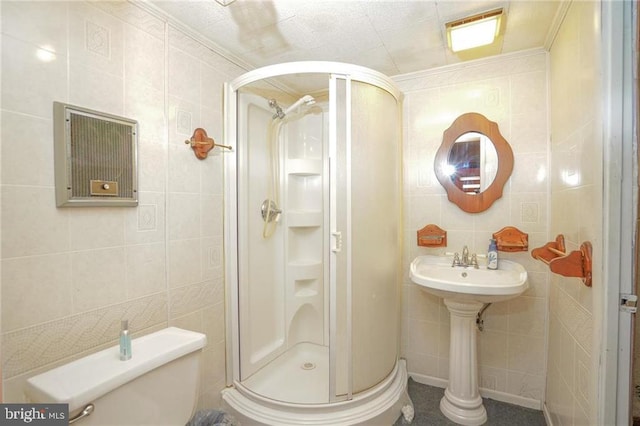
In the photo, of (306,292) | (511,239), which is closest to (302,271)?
(306,292)

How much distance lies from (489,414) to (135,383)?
6.11ft

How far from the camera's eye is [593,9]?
978mm

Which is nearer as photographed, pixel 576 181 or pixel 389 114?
pixel 576 181

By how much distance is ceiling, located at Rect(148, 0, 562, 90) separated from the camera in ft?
4.44

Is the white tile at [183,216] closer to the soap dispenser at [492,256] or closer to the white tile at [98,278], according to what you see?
the white tile at [98,278]

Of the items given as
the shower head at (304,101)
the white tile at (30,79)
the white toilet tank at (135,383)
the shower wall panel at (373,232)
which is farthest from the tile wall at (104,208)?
the shower wall panel at (373,232)

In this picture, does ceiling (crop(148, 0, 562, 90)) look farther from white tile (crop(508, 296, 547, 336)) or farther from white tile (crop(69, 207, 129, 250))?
white tile (crop(508, 296, 547, 336))

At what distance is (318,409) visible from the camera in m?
1.48

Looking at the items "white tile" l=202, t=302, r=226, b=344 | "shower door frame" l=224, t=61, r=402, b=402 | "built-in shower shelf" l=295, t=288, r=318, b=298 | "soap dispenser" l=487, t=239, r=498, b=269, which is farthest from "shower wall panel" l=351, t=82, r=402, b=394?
"white tile" l=202, t=302, r=226, b=344

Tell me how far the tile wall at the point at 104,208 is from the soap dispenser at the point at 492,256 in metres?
1.58

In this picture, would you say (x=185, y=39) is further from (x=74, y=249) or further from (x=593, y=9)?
(x=593, y=9)

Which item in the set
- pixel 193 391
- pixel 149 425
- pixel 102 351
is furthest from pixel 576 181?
pixel 102 351

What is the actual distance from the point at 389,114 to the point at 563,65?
A: 830 mm

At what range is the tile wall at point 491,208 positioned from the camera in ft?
5.68
